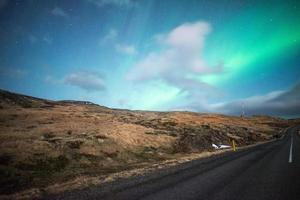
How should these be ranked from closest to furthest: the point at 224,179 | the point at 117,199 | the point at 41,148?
the point at 117,199, the point at 224,179, the point at 41,148

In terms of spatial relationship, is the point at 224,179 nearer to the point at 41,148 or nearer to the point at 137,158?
the point at 137,158

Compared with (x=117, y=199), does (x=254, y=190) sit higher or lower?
higher

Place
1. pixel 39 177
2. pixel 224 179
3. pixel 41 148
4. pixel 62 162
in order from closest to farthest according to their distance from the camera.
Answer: pixel 224 179, pixel 39 177, pixel 62 162, pixel 41 148

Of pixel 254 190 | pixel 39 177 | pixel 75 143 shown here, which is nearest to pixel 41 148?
pixel 75 143

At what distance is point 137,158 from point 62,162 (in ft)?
25.0

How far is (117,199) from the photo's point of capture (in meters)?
8.79

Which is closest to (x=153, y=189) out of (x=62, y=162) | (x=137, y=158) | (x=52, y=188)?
(x=52, y=188)

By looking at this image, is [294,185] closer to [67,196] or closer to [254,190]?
[254,190]

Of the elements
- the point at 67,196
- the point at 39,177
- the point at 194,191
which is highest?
the point at 194,191

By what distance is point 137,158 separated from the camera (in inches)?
1013

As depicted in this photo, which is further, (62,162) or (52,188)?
(62,162)

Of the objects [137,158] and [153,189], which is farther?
[137,158]

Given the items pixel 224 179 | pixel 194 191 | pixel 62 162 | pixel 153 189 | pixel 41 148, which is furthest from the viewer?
pixel 41 148

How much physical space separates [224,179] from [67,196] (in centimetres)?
673
